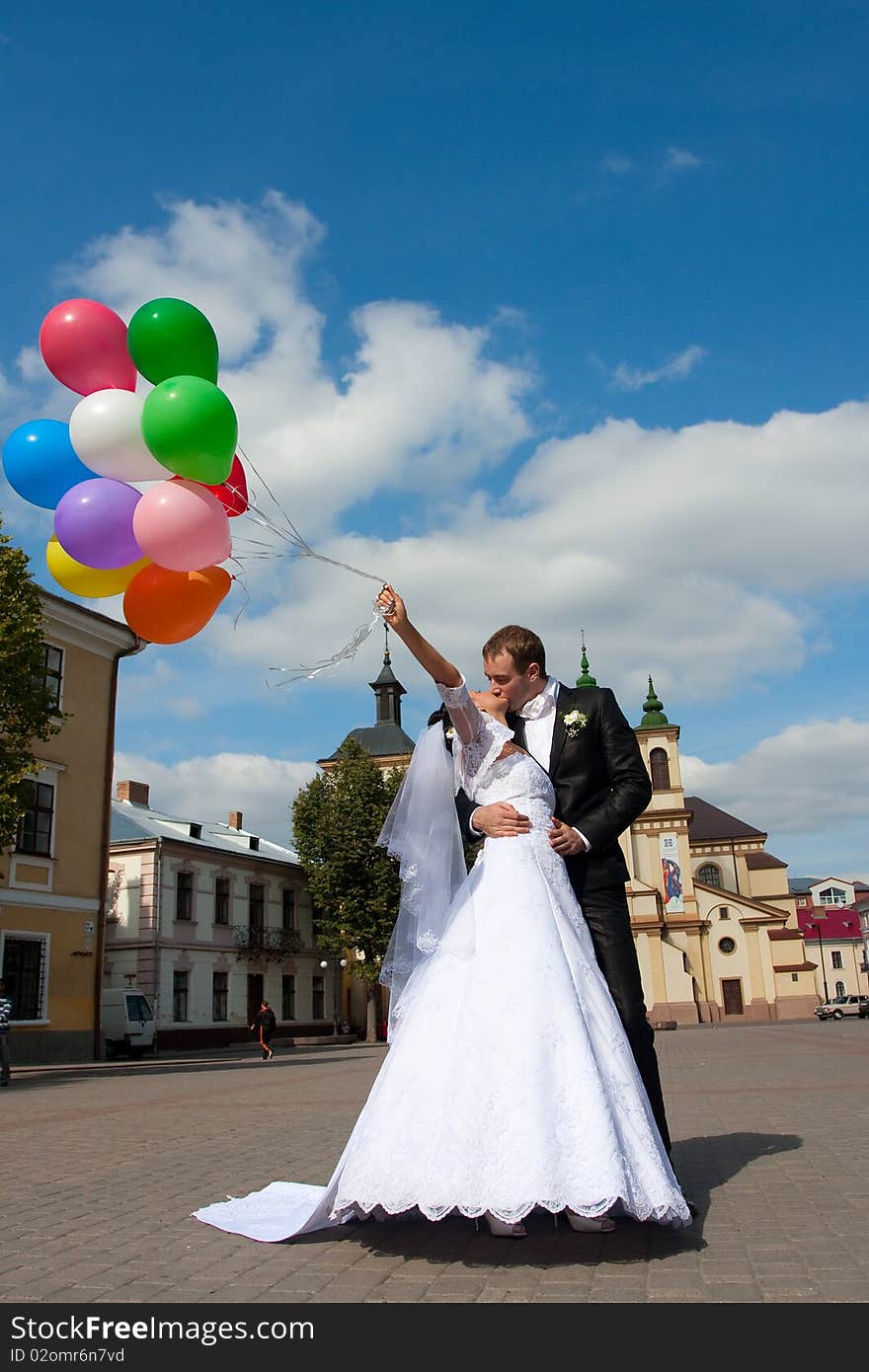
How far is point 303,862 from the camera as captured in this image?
41906 millimetres

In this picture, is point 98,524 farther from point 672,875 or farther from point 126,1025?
point 672,875

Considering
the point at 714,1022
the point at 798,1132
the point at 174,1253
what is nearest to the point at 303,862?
the point at 714,1022

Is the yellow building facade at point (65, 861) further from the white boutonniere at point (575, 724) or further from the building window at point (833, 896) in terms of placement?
the building window at point (833, 896)

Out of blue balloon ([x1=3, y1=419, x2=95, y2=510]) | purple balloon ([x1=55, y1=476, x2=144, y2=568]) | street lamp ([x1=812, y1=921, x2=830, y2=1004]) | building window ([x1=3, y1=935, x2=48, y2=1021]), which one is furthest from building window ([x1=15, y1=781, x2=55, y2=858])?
street lamp ([x1=812, y1=921, x2=830, y2=1004])

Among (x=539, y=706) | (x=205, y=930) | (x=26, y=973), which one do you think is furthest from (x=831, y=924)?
(x=539, y=706)

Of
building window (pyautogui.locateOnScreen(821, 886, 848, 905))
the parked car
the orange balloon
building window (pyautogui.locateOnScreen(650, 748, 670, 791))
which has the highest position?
building window (pyautogui.locateOnScreen(650, 748, 670, 791))

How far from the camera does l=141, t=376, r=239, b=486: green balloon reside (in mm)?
5297

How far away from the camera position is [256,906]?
4106 centimetres

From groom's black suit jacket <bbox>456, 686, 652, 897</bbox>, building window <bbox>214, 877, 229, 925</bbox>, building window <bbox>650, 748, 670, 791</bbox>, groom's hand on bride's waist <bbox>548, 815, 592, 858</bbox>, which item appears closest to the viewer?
groom's hand on bride's waist <bbox>548, 815, 592, 858</bbox>

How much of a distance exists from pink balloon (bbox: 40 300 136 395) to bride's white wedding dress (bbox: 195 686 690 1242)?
9.95ft

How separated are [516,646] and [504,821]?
2.57 ft

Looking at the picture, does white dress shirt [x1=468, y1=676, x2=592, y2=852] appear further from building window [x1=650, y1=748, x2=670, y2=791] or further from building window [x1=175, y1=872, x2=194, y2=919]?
building window [x1=650, y1=748, x2=670, y2=791]

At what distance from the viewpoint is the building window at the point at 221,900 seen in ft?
126

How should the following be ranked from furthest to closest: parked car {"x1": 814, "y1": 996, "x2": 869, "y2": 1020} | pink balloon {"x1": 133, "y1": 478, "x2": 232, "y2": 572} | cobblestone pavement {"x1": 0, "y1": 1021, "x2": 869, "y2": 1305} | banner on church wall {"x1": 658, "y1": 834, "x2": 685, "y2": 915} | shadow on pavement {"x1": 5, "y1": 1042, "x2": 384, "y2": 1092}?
banner on church wall {"x1": 658, "y1": 834, "x2": 685, "y2": 915}
parked car {"x1": 814, "y1": 996, "x2": 869, "y2": 1020}
shadow on pavement {"x1": 5, "y1": 1042, "x2": 384, "y2": 1092}
pink balloon {"x1": 133, "y1": 478, "x2": 232, "y2": 572}
cobblestone pavement {"x1": 0, "y1": 1021, "x2": 869, "y2": 1305}
